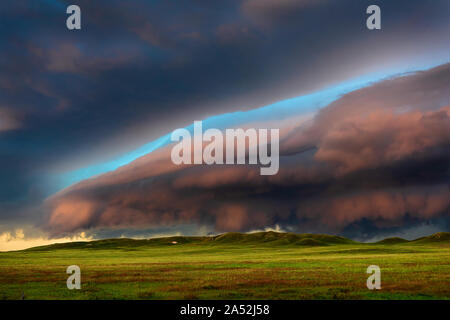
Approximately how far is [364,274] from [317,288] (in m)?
12.9

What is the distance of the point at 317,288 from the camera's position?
34625 millimetres
